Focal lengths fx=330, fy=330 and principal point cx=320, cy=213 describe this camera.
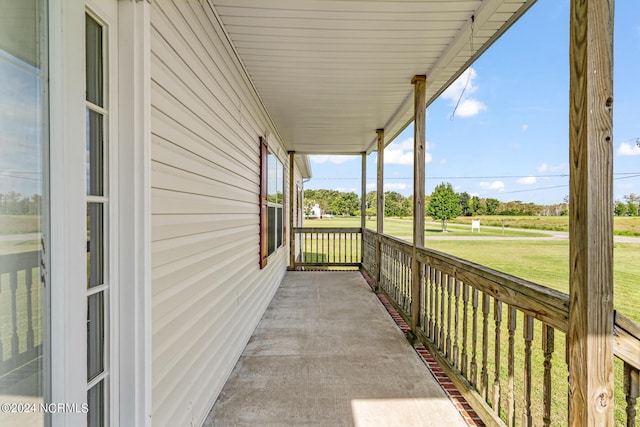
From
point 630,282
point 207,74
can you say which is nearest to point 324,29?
point 207,74

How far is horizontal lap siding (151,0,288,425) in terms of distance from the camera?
5.32 ft

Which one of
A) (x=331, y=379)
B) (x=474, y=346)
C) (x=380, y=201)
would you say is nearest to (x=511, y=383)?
(x=474, y=346)

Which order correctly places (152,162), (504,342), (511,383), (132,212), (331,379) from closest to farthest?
(132,212) → (152,162) → (511,383) → (331,379) → (504,342)

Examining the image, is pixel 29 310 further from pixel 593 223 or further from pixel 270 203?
pixel 270 203

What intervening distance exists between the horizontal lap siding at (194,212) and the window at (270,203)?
0.97 meters

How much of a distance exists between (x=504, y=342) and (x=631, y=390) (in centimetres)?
292

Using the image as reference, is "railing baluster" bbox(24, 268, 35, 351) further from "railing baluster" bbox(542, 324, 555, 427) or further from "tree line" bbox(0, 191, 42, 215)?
"railing baluster" bbox(542, 324, 555, 427)

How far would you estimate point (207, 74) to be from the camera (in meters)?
2.32

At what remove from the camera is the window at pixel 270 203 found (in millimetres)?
4332

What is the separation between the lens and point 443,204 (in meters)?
15.4

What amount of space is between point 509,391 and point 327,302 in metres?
3.09

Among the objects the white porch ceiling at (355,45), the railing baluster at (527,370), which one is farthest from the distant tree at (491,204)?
the railing baluster at (527,370)

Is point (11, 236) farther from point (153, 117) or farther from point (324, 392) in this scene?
point (324, 392)

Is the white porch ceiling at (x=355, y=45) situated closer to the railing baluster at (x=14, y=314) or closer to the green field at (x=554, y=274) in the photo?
the green field at (x=554, y=274)
